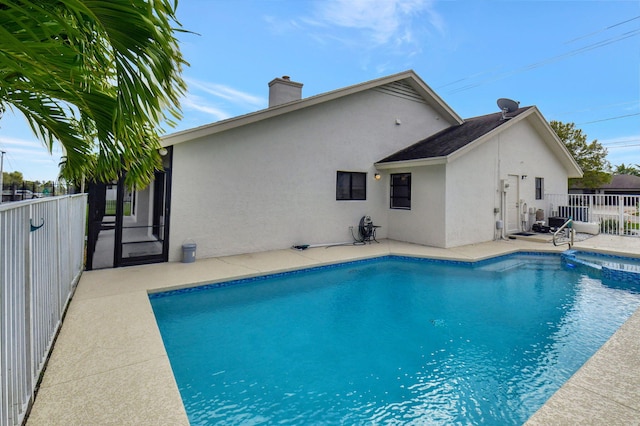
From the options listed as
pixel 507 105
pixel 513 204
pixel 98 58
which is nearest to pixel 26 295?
pixel 98 58

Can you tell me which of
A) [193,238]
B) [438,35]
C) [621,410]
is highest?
[438,35]

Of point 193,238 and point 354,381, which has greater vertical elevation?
point 193,238

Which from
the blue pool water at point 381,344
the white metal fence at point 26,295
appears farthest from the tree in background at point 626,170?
the white metal fence at point 26,295

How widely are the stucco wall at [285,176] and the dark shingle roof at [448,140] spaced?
0.67m

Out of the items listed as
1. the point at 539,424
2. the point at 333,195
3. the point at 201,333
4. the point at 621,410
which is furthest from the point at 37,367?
the point at 333,195

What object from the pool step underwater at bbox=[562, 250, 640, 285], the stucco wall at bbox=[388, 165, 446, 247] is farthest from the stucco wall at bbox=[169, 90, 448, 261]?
the pool step underwater at bbox=[562, 250, 640, 285]

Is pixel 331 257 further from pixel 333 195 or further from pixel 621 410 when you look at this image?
pixel 621 410

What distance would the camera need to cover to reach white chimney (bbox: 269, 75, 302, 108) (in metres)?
11.8

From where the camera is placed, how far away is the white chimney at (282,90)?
38.8 ft

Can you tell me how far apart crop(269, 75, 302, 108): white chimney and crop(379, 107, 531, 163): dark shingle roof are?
431 cm

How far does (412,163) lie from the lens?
11.2 meters

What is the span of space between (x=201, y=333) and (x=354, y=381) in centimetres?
253

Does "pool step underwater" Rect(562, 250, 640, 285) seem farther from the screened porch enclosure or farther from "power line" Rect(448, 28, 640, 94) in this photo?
"power line" Rect(448, 28, 640, 94)

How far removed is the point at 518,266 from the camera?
9.51 metres
